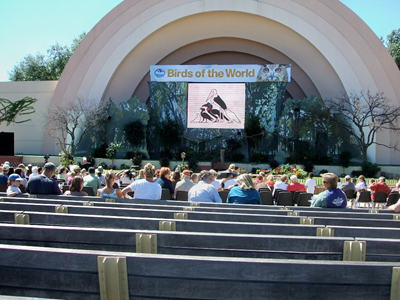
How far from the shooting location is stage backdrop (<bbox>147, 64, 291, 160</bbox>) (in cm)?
2719

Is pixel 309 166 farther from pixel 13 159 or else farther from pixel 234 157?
pixel 13 159

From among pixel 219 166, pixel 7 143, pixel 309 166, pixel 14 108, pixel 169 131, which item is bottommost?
pixel 219 166

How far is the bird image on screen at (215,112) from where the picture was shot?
27.0 metres

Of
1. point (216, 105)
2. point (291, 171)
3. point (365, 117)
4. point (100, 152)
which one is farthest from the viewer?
point (100, 152)

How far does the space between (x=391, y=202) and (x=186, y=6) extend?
81.0 feet

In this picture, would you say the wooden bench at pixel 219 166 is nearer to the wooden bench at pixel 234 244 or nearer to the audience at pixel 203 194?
the audience at pixel 203 194

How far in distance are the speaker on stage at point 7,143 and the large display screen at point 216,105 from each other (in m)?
16.0

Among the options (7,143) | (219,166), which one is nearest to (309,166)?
(219,166)

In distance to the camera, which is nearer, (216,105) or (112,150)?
(112,150)

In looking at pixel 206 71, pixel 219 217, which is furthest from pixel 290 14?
pixel 219 217

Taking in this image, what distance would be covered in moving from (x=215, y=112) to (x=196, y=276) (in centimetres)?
2528

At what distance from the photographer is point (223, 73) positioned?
28.0 metres

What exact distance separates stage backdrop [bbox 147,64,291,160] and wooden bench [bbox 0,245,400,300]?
81.9 feet

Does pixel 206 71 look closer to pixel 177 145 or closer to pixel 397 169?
pixel 177 145
